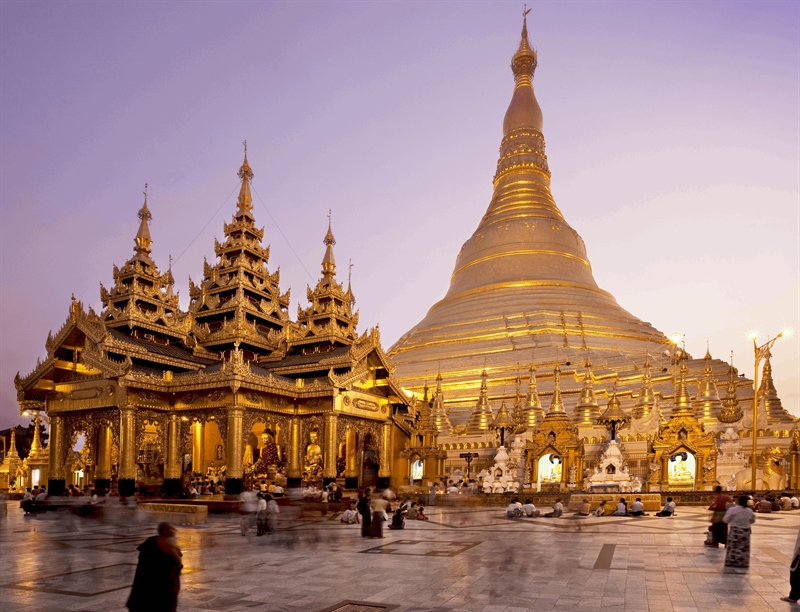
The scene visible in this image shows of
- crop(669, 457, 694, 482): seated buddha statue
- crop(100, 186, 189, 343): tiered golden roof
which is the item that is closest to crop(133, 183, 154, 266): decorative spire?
crop(100, 186, 189, 343): tiered golden roof

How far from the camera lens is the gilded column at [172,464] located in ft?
84.8

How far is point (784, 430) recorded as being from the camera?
98.7 ft

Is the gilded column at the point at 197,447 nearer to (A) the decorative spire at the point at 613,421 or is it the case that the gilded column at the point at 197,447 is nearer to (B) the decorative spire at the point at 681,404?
(A) the decorative spire at the point at 613,421

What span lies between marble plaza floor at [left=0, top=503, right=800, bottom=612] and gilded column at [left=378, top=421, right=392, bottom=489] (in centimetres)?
1360

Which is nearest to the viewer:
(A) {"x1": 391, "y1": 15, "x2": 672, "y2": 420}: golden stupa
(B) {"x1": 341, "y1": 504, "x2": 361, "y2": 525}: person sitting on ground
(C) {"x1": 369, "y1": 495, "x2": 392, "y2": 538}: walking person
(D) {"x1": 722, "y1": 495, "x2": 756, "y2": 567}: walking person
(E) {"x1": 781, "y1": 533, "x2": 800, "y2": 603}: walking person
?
(E) {"x1": 781, "y1": 533, "x2": 800, "y2": 603}: walking person

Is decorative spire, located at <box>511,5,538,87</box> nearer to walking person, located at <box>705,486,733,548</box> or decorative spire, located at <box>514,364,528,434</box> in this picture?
decorative spire, located at <box>514,364,528,434</box>

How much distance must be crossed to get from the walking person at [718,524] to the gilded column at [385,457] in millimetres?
19111

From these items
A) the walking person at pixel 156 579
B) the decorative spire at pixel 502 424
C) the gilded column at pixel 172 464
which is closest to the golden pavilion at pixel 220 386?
the gilded column at pixel 172 464

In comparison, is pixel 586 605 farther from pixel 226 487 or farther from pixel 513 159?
pixel 513 159

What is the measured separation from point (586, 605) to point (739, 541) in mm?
3991

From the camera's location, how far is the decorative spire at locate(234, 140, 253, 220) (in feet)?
114

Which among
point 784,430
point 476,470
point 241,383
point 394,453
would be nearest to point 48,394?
point 241,383

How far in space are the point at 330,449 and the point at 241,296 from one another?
887 cm

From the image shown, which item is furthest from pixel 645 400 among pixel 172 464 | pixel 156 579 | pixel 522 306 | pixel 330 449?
pixel 156 579
